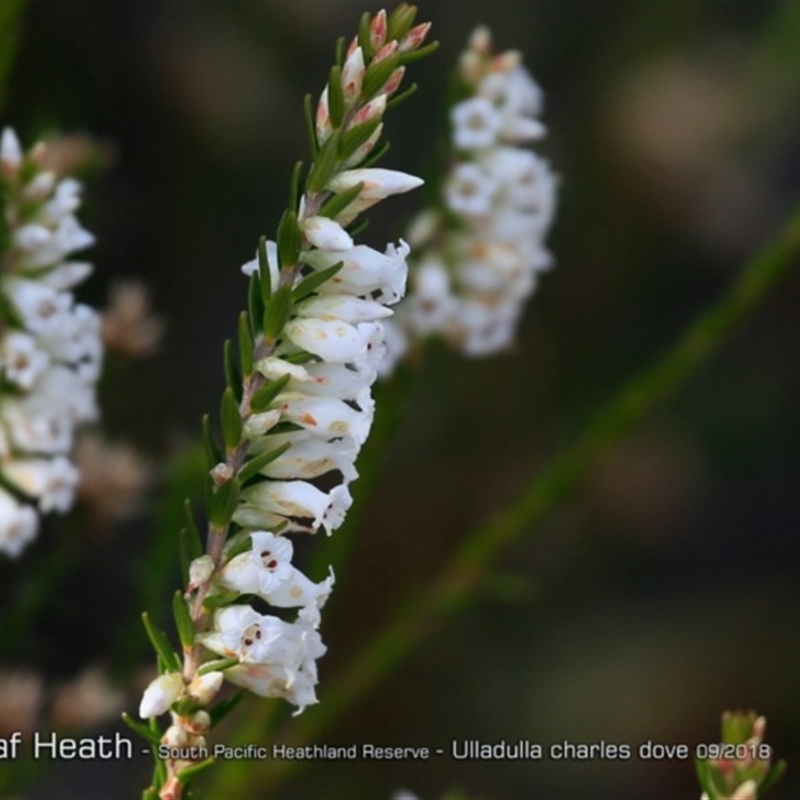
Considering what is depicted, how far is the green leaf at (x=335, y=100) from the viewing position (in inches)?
21.7

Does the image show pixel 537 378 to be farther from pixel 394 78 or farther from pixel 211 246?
pixel 394 78

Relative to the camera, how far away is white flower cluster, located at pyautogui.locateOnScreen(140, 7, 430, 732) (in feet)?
1.84

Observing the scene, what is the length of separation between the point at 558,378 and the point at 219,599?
5.27 ft

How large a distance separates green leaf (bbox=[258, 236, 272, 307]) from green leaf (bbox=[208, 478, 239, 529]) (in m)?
0.07

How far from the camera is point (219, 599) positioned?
22.7 inches

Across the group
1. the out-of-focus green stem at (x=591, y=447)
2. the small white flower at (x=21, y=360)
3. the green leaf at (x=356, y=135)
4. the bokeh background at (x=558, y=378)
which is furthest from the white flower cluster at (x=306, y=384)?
the bokeh background at (x=558, y=378)

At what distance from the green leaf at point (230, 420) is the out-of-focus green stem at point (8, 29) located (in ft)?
1.60

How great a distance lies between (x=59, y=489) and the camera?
92 cm

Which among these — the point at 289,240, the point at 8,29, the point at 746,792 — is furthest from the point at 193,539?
the point at 8,29

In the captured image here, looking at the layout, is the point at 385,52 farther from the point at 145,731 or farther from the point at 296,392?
the point at 145,731

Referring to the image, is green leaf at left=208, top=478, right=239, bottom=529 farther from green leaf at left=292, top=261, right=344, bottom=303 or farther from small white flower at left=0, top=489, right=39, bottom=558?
small white flower at left=0, top=489, right=39, bottom=558

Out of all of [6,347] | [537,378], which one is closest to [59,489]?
[6,347]

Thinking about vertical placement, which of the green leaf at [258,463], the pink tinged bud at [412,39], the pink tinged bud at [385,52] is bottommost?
the green leaf at [258,463]

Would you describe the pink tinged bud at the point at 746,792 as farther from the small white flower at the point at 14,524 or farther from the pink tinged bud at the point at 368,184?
the small white flower at the point at 14,524
